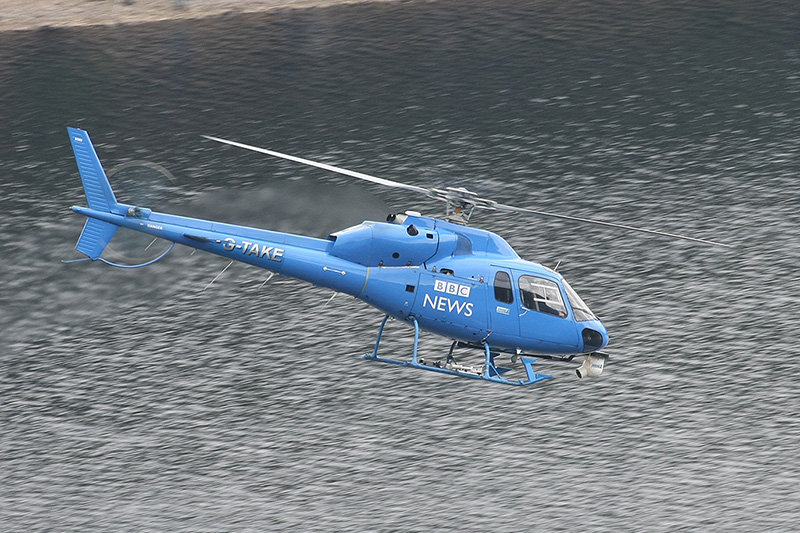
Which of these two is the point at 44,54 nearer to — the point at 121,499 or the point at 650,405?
the point at 121,499

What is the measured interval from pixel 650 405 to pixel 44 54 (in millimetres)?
54457

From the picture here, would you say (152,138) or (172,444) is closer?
(172,444)

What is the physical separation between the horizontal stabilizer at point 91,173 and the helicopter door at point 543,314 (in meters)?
13.2

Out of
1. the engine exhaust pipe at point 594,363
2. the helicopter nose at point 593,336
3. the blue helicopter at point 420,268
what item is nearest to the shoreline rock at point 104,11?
the blue helicopter at point 420,268

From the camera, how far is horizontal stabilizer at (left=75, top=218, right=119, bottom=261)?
3259 centimetres

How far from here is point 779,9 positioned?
82062 mm

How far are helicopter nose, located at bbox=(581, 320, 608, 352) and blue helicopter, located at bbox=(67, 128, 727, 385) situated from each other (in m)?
0.06

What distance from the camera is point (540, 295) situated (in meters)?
34.2

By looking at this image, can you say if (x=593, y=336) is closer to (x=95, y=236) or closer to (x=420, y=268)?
(x=420, y=268)

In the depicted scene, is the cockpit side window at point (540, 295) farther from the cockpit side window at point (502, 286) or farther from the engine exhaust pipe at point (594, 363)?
the engine exhaust pipe at point (594, 363)

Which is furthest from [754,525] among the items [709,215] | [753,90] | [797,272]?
[753,90]

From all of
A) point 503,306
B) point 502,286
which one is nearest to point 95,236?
point 502,286

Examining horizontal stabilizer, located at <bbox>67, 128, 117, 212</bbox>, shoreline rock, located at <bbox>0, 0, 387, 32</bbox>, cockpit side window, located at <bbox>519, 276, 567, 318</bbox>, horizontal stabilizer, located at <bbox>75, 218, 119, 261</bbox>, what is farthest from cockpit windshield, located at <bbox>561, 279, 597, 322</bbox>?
shoreline rock, located at <bbox>0, 0, 387, 32</bbox>

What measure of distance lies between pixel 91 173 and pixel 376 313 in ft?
81.7
